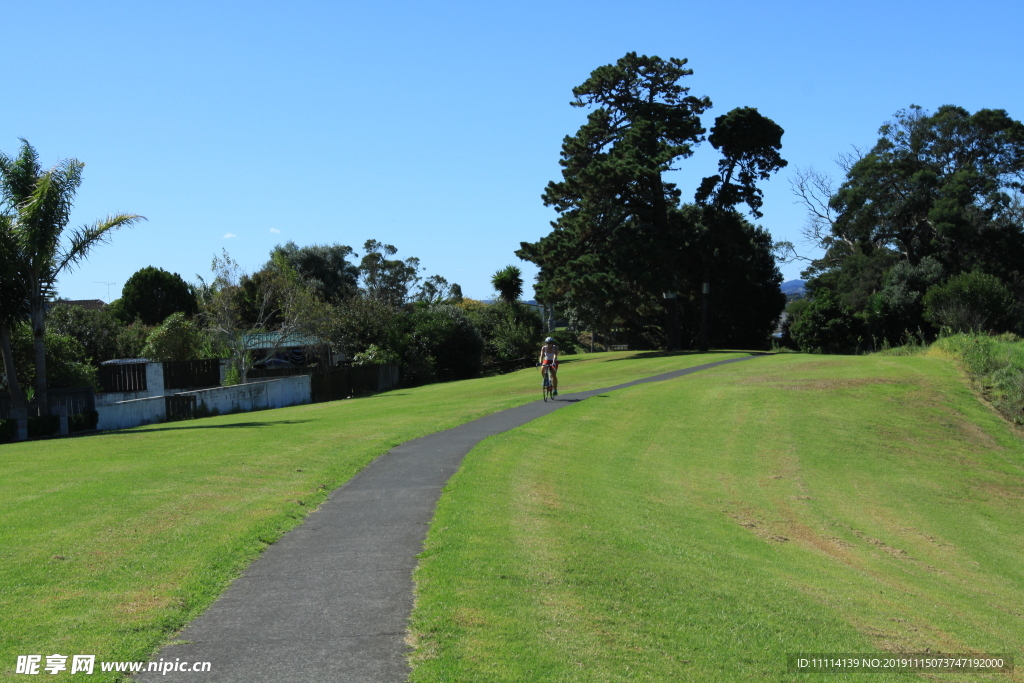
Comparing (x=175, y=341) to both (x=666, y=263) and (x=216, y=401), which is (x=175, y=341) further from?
(x=666, y=263)

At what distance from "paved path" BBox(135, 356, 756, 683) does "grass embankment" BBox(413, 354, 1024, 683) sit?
274 millimetres

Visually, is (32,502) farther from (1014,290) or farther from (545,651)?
(1014,290)

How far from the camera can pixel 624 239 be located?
49.2 m

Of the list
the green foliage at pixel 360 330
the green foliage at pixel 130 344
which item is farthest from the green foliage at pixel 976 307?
the green foliage at pixel 130 344

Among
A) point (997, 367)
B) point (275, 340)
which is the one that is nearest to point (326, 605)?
point (997, 367)

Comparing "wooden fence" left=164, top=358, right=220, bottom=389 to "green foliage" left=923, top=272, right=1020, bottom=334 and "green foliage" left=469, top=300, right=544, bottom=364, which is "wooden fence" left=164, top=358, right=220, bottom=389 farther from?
"green foliage" left=923, top=272, right=1020, bottom=334

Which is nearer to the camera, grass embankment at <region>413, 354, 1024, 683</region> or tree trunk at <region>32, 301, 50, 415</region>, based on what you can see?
grass embankment at <region>413, 354, 1024, 683</region>

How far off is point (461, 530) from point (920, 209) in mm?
60841

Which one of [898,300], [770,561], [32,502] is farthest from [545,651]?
[898,300]

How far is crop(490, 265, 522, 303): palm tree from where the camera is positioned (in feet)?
212

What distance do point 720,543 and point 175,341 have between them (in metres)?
38.0

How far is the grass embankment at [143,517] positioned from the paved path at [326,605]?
0.30m

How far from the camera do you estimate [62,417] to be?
909 inches

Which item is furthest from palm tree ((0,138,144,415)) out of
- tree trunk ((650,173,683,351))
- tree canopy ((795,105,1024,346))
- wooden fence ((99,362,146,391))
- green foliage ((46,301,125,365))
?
tree canopy ((795,105,1024,346))
